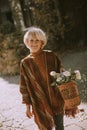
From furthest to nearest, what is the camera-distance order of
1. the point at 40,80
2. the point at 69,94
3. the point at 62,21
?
1. the point at 62,21
2. the point at 40,80
3. the point at 69,94

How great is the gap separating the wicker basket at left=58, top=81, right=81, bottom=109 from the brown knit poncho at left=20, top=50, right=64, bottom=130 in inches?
7.5

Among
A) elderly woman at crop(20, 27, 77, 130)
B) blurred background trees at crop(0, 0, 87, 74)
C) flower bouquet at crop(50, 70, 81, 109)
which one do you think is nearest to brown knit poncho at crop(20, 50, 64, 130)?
elderly woman at crop(20, 27, 77, 130)

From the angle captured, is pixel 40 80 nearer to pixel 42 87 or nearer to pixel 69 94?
pixel 42 87

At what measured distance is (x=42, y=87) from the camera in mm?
4164

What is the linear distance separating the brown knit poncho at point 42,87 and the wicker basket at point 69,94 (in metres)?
0.19

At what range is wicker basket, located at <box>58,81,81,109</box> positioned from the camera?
4.01 m

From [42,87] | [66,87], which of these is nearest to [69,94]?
[66,87]

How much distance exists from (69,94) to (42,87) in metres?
0.35

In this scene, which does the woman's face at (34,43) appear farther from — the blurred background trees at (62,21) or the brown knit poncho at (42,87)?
the blurred background trees at (62,21)

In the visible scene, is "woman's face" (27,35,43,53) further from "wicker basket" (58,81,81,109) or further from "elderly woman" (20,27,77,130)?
"wicker basket" (58,81,81,109)

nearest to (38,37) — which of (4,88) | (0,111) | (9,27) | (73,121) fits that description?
(73,121)

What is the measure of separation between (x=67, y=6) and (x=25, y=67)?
412 inches

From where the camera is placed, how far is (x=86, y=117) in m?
5.86

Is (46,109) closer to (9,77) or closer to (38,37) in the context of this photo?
(38,37)
